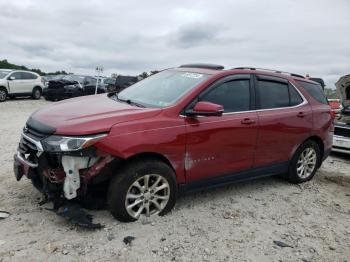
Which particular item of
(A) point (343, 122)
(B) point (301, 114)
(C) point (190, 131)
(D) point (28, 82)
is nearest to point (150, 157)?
(C) point (190, 131)

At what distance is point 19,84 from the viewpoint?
19.3 meters

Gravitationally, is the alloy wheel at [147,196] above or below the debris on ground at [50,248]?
above

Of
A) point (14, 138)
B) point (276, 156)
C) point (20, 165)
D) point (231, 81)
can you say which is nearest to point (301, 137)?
point (276, 156)

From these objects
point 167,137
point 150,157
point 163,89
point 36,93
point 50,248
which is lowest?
point 50,248

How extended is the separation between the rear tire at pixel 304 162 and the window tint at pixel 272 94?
0.84 metres

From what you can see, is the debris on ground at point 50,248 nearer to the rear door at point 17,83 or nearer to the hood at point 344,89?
the hood at point 344,89

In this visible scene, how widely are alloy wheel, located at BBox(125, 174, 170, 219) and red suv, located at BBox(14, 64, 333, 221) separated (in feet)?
0.04

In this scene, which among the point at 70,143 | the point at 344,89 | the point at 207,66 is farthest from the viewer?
the point at 344,89

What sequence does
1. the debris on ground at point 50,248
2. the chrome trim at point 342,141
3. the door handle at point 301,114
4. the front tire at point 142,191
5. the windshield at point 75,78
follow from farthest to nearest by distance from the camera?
the windshield at point 75,78 → the chrome trim at point 342,141 → the door handle at point 301,114 → the front tire at point 142,191 → the debris on ground at point 50,248

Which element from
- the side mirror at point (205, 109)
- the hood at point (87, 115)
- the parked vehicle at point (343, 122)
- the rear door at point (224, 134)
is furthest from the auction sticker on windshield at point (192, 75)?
the parked vehicle at point (343, 122)

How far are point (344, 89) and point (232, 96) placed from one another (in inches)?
227

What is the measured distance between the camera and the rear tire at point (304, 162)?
19.6ft

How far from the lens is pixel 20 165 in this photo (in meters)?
4.34

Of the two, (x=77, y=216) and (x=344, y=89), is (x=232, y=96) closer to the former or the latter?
(x=77, y=216)
